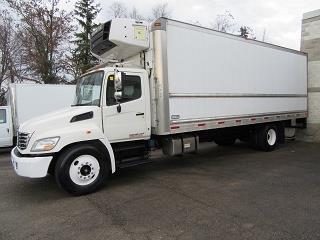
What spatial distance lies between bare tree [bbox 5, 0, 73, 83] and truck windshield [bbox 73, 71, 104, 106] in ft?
78.3

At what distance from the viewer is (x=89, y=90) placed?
7805 millimetres

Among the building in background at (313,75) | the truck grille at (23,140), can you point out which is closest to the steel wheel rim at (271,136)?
the building in background at (313,75)

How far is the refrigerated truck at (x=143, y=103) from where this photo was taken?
6.74 metres

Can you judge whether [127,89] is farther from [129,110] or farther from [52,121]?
[52,121]

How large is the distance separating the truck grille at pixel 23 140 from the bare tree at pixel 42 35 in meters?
25.0

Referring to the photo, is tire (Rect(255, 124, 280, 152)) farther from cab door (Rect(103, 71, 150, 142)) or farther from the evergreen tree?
the evergreen tree

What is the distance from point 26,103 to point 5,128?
157cm

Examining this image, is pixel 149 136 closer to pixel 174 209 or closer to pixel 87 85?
pixel 87 85

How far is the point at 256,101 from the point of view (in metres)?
10.8

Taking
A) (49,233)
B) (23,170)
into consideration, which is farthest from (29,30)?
(49,233)

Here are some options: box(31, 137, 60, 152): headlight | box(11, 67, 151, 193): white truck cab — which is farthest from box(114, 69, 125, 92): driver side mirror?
box(31, 137, 60, 152): headlight

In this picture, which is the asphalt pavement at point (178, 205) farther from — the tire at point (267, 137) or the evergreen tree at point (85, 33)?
the evergreen tree at point (85, 33)

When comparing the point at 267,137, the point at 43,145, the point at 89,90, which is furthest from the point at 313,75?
the point at 43,145

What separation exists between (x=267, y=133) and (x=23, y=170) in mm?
8120
